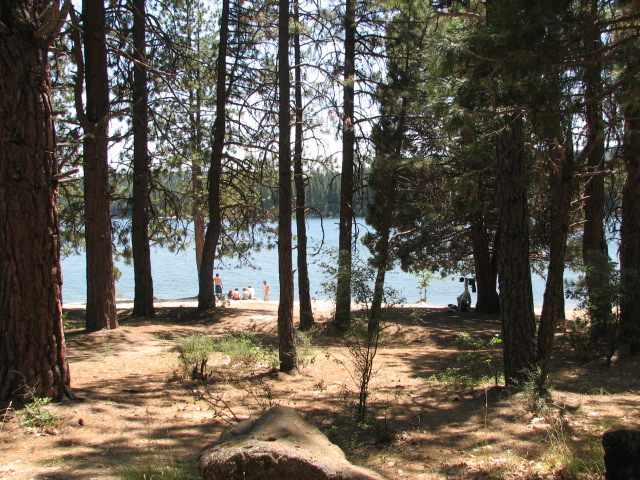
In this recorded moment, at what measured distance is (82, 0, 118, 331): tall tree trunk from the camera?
10.2 metres

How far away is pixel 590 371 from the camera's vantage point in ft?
27.8

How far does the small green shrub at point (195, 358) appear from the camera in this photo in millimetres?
8047

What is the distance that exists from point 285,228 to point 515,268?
377 centimetres

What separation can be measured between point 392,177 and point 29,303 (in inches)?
403

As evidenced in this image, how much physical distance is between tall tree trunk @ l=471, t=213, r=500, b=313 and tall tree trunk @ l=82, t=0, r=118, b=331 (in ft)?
37.2

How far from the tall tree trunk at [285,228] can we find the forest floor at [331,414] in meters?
0.48

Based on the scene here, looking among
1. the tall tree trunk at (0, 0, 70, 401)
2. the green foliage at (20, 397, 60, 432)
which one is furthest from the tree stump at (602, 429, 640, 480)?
the tall tree trunk at (0, 0, 70, 401)

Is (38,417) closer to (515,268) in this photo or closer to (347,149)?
(515,268)

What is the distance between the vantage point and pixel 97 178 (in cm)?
1041

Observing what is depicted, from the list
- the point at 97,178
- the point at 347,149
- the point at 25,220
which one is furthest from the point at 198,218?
the point at 25,220

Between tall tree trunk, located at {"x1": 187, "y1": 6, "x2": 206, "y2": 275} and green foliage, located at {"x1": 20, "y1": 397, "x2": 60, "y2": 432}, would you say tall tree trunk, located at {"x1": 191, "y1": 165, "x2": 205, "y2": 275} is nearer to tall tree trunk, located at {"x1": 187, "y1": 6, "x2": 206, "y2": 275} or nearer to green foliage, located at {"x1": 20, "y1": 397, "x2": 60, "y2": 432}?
tall tree trunk, located at {"x1": 187, "y1": 6, "x2": 206, "y2": 275}

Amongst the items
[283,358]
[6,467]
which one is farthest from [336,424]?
[6,467]

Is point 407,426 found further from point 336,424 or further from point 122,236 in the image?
point 122,236

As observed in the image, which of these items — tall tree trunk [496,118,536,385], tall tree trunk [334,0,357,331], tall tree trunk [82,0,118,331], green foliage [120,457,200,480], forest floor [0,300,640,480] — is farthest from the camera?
tall tree trunk [334,0,357,331]
